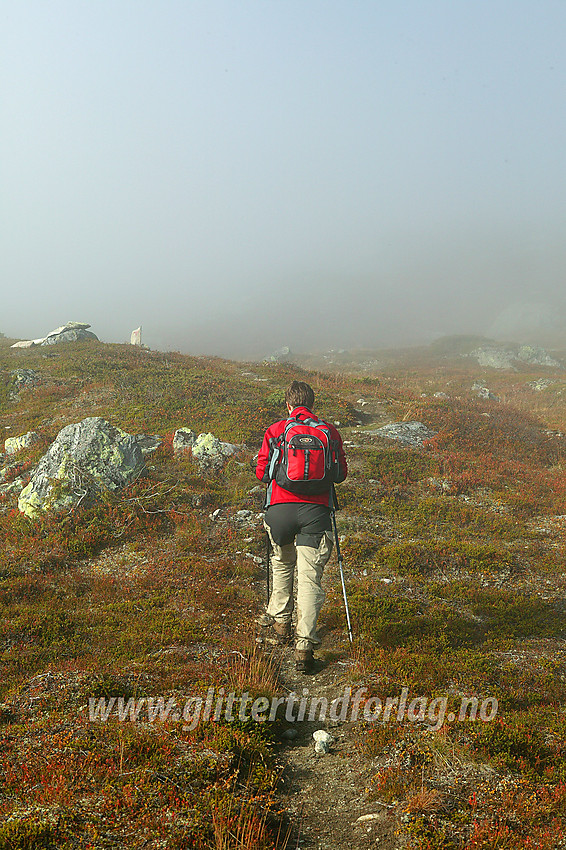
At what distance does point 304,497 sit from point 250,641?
8.12 ft

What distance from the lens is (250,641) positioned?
7594 millimetres

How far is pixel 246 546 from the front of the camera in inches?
467

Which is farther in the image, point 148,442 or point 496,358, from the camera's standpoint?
point 496,358

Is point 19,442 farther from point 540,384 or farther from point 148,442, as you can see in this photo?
point 540,384

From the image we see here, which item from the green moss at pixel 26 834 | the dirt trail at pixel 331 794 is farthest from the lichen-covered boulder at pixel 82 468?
the green moss at pixel 26 834

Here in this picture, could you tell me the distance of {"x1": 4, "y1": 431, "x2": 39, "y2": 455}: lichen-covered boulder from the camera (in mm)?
17875

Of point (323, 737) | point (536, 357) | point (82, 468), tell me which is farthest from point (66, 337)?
point (536, 357)

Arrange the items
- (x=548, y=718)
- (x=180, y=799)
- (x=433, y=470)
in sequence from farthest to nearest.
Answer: (x=433, y=470) < (x=548, y=718) < (x=180, y=799)

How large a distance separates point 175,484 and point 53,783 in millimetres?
10436

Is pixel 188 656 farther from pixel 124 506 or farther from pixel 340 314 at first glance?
pixel 340 314

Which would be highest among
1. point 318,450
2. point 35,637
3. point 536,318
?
point 536,318

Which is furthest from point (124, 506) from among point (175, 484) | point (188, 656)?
point (188, 656)

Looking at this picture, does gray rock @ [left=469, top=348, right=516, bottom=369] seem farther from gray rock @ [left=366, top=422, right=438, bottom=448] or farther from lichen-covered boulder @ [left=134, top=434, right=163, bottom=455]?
lichen-covered boulder @ [left=134, top=434, right=163, bottom=455]

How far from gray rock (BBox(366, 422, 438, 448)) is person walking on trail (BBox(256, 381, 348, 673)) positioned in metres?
13.1
